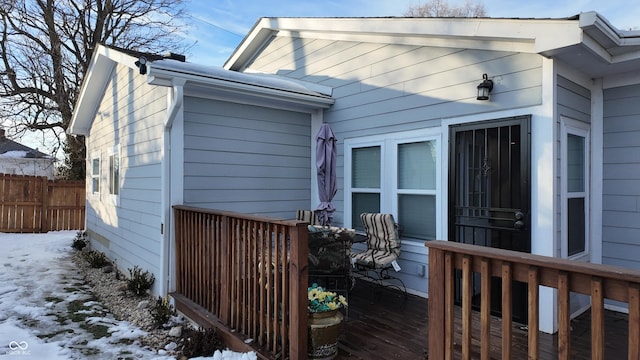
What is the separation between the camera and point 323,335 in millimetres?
2801

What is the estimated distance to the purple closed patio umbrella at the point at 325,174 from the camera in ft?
15.0

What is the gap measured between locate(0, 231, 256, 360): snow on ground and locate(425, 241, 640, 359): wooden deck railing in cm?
160

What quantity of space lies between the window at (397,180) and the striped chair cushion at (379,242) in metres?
0.28

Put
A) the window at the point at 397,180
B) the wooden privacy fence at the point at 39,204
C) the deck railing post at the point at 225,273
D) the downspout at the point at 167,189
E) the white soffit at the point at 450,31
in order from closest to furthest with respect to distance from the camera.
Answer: the white soffit at the point at 450,31 < the deck railing post at the point at 225,273 < the downspout at the point at 167,189 < the window at the point at 397,180 < the wooden privacy fence at the point at 39,204

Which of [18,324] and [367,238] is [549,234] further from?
[18,324]

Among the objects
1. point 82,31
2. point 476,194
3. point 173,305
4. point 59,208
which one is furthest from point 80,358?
point 82,31

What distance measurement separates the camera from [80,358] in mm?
3346

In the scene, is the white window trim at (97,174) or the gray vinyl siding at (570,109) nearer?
the gray vinyl siding at (570,109)

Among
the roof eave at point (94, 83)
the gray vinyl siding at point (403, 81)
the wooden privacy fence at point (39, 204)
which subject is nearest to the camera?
the gray vinyl siding at point (403, 81)

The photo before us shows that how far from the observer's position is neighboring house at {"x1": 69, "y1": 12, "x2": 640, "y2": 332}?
3.54 meters

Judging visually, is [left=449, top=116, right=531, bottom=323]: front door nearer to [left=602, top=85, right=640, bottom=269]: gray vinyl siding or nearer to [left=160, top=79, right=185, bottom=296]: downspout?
[left=602, top=85, right=640, bottom=269]: gray vinyl siding

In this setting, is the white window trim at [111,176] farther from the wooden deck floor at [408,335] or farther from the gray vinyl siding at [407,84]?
the wooden deck floor at [408,335]

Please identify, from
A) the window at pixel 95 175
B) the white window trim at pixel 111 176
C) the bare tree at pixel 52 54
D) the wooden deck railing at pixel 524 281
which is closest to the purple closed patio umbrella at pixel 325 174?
the wooden deck railing at pixel 524 281

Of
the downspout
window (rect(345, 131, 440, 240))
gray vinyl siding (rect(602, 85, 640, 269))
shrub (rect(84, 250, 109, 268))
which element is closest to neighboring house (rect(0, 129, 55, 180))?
shrub (rect(84, 250, 109, 268))
